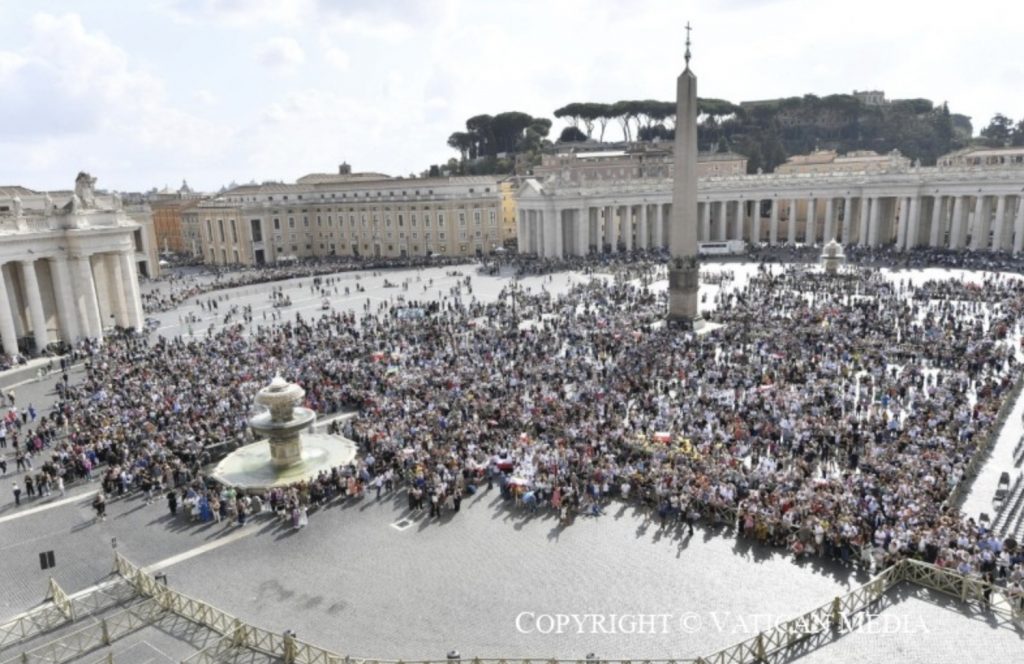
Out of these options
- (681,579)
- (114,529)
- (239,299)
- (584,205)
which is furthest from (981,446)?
(584,205)

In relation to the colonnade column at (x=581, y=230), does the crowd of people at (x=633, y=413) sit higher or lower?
lower

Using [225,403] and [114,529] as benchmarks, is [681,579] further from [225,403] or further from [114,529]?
[225,403]

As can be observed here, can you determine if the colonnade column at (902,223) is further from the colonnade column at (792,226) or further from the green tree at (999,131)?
the green tree at (999,131)

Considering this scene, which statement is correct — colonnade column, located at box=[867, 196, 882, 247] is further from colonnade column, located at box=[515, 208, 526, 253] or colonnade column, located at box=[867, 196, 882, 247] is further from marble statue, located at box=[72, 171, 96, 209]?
marble statue, located at box=[72, 171, 96, 209]

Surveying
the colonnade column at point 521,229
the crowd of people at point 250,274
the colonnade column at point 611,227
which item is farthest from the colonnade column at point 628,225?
the crowd of people at point 250,274

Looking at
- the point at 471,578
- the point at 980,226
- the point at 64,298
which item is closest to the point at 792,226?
the point at 980,226

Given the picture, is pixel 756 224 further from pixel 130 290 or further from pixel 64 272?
pixel 64 272

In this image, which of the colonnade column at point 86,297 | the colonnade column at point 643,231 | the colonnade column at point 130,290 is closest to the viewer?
the colonnade column at point 86,297
